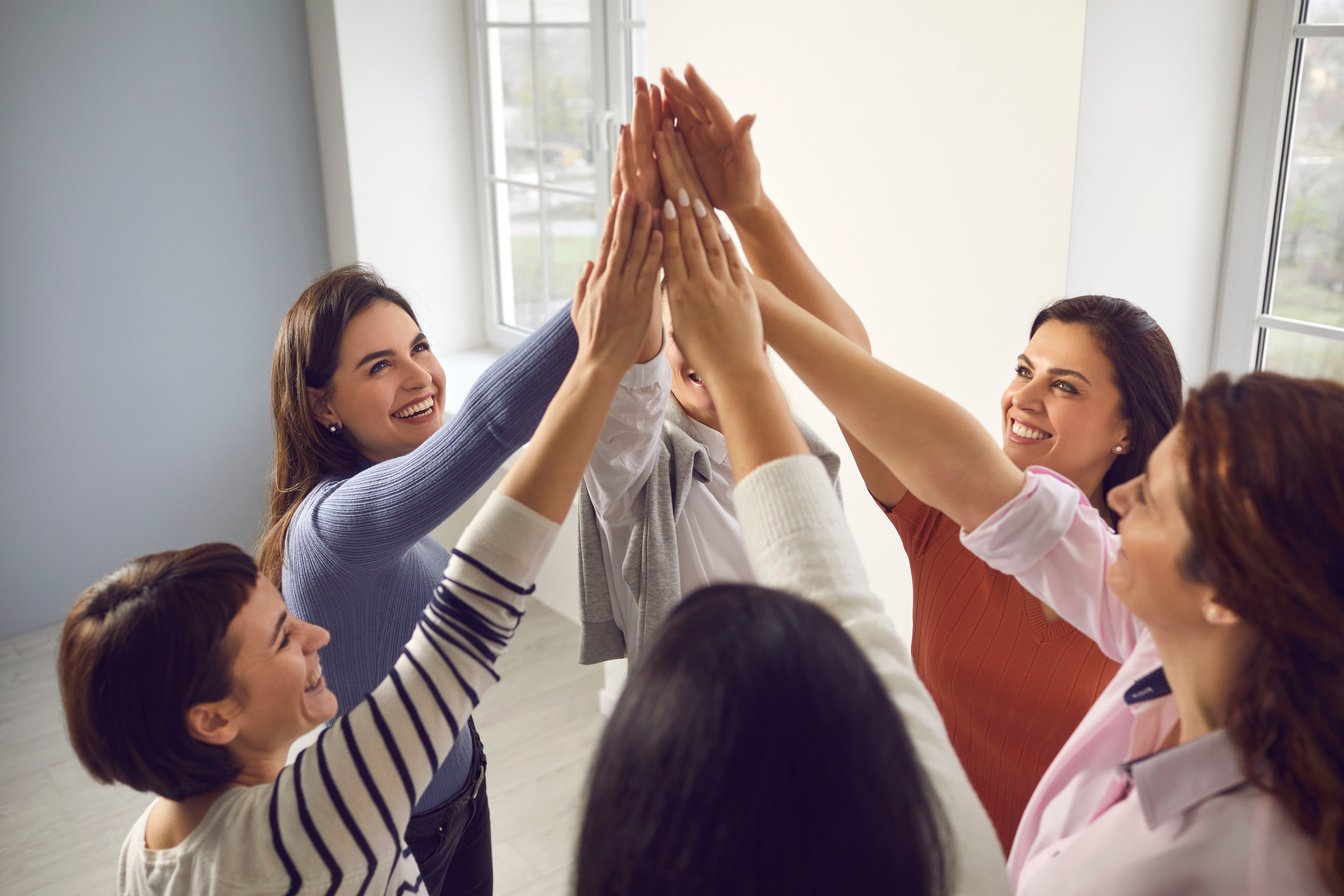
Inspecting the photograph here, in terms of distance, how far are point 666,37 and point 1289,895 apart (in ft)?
7.16

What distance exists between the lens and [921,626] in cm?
142

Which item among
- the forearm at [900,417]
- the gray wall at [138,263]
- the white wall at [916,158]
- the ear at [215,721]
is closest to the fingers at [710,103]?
the forearm at [900,417]

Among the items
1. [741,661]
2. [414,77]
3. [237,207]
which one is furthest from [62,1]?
[741,661]

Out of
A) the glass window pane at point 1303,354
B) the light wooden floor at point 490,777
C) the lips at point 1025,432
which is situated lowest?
the light wooden floor at point 490,777

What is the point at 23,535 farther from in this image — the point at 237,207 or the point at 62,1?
the point at 62,1

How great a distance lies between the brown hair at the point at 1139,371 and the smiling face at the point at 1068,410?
0.01 meters

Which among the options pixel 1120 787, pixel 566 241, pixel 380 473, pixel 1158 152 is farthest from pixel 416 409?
pixel 566 241

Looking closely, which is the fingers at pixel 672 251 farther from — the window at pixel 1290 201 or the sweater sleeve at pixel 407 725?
the window at pixel 1290 201

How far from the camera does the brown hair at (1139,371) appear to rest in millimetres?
1426

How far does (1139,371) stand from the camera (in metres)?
1.43

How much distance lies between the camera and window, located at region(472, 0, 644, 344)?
314 cm

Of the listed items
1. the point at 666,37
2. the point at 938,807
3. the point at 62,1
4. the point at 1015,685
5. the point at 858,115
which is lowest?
the point at 1015,685

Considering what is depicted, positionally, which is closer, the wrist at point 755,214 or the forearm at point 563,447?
the forearm at point 563,447

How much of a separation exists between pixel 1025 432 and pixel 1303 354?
2.47 ft
